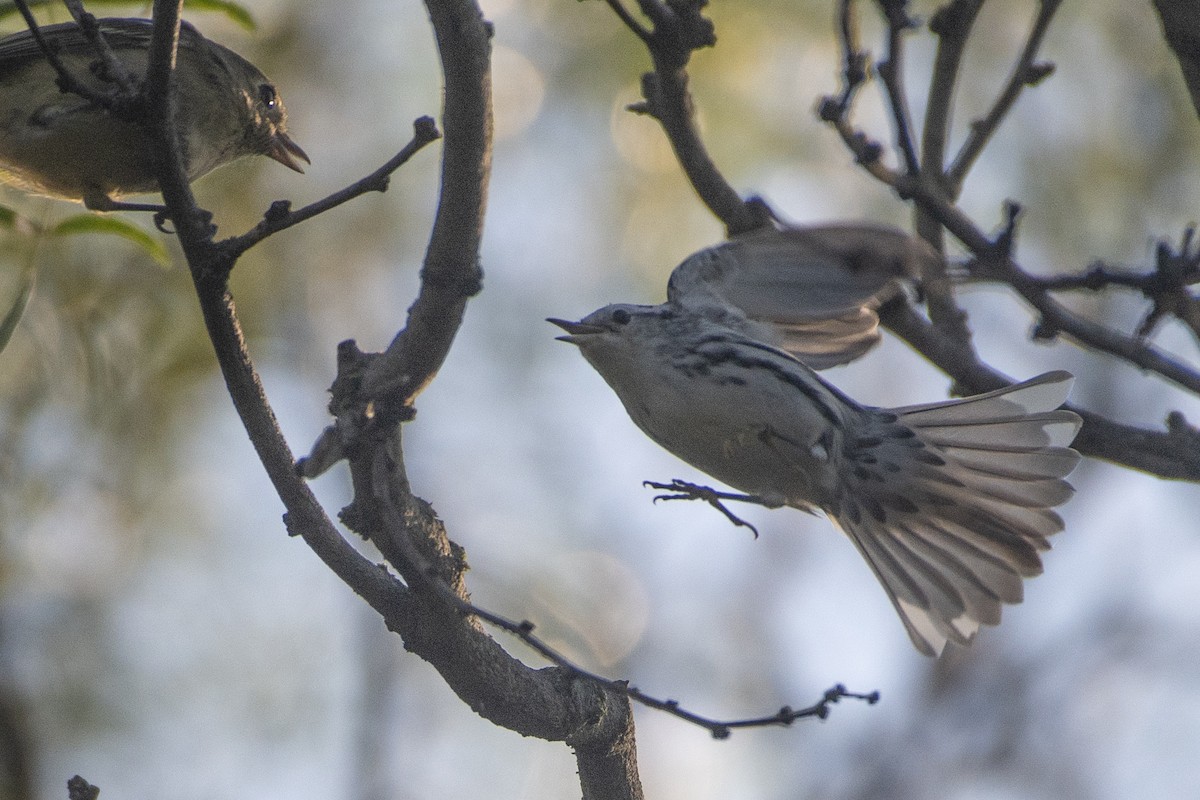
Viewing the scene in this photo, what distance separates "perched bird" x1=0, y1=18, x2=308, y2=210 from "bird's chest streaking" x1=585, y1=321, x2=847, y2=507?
1.39m

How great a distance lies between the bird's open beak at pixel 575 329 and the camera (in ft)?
13.3

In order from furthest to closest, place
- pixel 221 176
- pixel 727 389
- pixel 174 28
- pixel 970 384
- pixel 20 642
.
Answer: pixel 221 176 < pixel 20 642 < pixel 727 389 < pixel 970 384 < pixel 174 28

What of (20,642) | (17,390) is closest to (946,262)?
(17,390)

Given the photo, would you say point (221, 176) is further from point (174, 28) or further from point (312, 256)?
point (174, 28)

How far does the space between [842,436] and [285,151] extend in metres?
2.10

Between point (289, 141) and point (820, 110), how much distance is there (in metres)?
2.16

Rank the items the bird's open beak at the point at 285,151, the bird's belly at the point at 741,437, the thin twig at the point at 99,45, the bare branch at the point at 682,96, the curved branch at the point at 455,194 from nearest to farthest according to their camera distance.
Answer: the thin twig at the point at 99,45
the curved branch at the point at 455,194
the bare branch at the point at 682,96
the bird's belly at the point at 741,437
the bird's open beak at the point at 285,151

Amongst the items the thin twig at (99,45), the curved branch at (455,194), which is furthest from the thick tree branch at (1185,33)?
the thin twig at (99,45)

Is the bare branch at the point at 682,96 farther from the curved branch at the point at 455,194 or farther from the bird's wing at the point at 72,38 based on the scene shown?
the bird's wing at the point at 72,38

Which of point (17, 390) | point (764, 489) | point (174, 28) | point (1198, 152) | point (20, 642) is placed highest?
point (1198, 152)

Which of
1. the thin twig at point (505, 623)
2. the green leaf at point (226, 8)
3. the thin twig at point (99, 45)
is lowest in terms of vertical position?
the thin twig at point (505, 623)

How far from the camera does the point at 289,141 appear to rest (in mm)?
4402

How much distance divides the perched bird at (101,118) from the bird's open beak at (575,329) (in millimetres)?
1148

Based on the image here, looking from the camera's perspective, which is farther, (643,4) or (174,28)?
(643,4)
